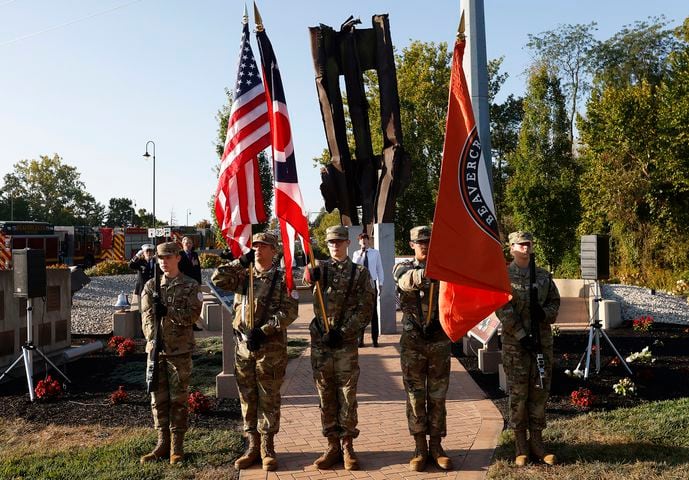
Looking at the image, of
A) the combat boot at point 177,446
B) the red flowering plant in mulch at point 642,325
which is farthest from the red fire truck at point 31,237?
the combat boot at point 177,446

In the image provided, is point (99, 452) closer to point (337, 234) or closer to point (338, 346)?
point (338, 346)

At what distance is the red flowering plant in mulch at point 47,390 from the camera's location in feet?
25.0

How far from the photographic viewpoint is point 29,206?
81.2 m

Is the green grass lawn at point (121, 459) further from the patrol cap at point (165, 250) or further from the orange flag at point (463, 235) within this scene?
the orange flag at point (463, 235)

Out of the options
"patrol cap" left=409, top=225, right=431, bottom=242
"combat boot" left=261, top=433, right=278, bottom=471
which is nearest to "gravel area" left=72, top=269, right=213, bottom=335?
"combat boot" left=261, top=433, right=278, bottom=471

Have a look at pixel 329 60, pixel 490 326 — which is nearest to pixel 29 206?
pixel 329 60

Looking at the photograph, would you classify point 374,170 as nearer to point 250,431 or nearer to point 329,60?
point 329,60

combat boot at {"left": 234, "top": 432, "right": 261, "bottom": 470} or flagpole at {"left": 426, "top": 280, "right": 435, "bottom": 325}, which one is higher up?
flagpole at {"left": 426, "top": 280, "right": 435, "bottom": 325}

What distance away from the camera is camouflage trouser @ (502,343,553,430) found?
513cm

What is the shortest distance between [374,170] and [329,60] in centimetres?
266

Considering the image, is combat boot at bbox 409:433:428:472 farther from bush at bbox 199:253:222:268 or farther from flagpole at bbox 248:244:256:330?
bush at bbox 199:253:222:268

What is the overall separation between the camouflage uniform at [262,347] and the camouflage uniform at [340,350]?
30cm

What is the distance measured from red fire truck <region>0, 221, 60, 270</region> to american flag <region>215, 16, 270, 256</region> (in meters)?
22.8

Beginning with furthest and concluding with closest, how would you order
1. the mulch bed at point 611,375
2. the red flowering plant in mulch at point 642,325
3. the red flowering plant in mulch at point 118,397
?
the red flowering plant in mulch at point 642,325, the red flowering plant in mulch at point 118,397, the mulch bed at point 611,375
